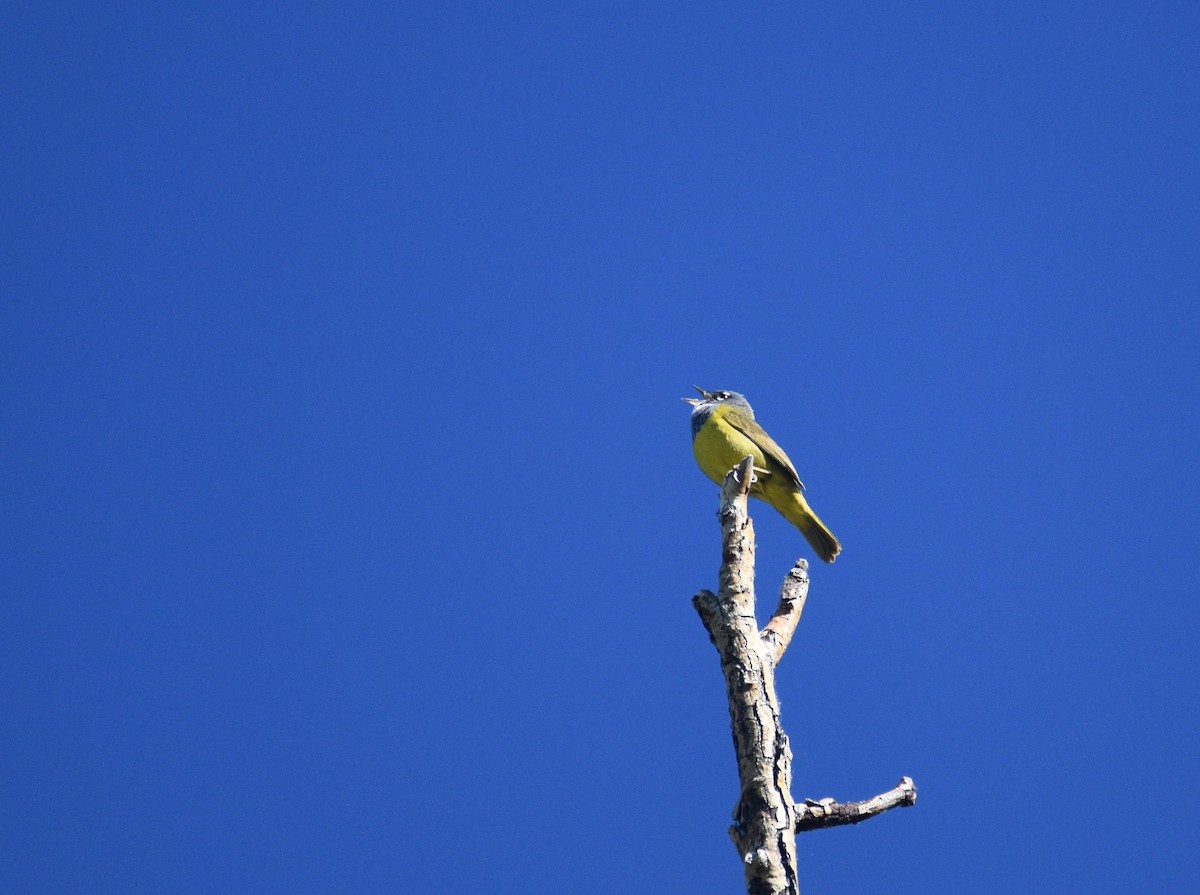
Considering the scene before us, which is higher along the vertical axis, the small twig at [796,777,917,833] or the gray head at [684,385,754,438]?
the gray head at [684,385,754,438]

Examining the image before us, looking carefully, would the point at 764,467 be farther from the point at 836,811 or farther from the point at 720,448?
the point at 836,811

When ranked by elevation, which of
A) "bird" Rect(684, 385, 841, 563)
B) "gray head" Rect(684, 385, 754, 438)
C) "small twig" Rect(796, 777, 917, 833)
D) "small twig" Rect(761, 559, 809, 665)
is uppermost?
"gray head" Rect(684, 385, 754, 438)

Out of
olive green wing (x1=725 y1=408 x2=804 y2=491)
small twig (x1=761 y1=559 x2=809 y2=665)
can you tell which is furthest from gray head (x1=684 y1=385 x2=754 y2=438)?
small twig (x1=761 y1=559 x2=809 y2=665)

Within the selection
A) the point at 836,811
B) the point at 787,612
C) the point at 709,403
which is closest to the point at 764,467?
the point at 709,403

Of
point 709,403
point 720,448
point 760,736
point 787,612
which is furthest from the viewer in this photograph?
point 709,403

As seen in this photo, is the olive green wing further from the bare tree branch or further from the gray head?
the bare tree branch

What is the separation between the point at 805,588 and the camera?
5.15 metres

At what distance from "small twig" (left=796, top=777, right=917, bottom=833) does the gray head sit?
16.7ft

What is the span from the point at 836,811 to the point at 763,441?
443 centimetres

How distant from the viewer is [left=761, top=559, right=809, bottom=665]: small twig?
470 centimetres

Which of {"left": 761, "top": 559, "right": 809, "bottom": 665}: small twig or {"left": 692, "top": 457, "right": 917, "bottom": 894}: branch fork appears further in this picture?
{"left": 761, "top": 559, "right": 809, "bottom": 665}: small twig

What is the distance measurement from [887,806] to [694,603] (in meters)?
1.18

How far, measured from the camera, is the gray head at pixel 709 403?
30.7 feet

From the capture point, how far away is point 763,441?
841 cm
